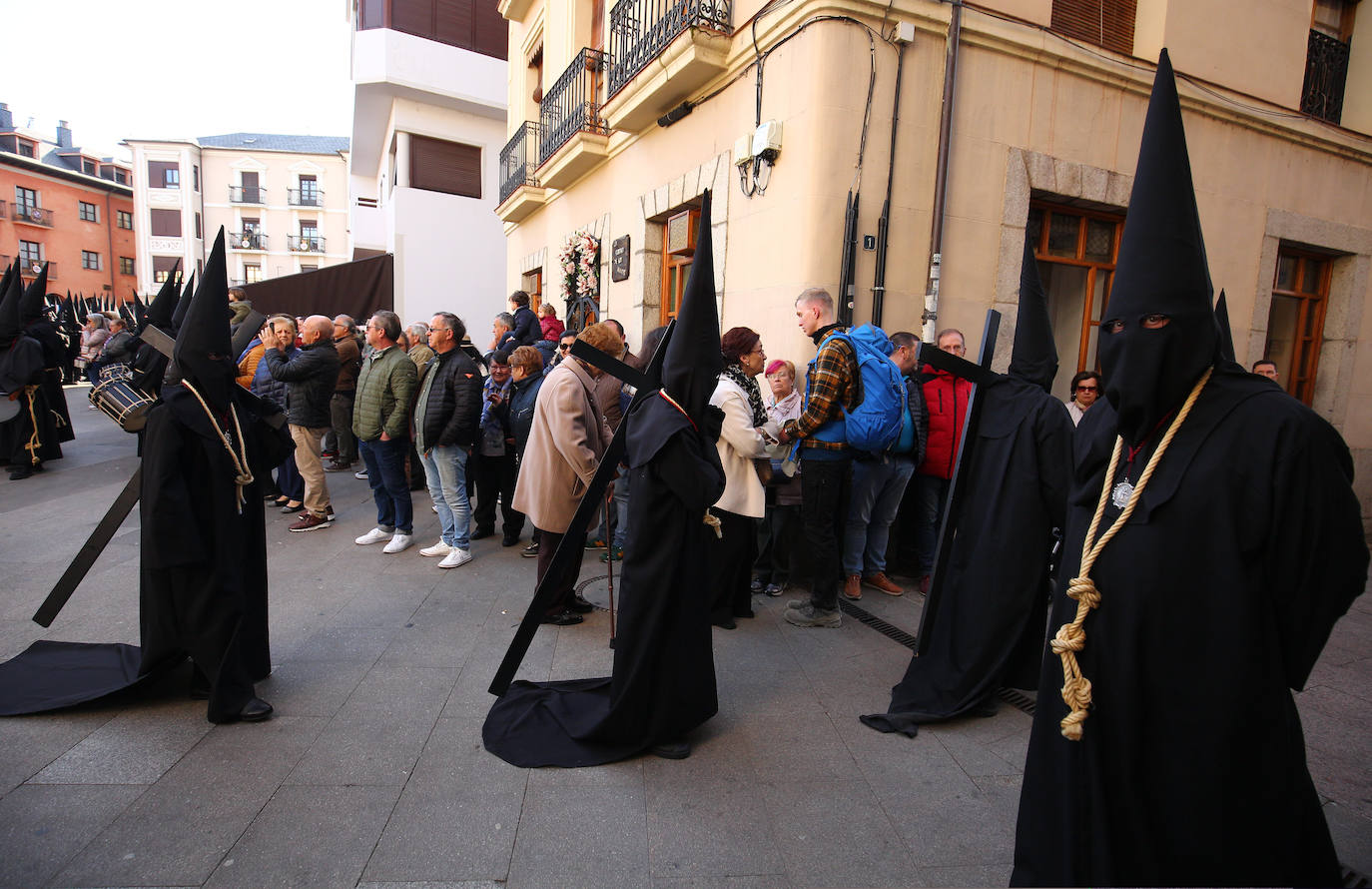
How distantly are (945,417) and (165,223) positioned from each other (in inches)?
2226

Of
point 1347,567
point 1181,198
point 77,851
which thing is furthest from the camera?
point 77,851

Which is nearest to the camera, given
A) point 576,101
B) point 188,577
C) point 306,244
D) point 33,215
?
point 188,577

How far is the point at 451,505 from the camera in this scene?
5.99m

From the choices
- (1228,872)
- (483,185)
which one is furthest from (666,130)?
(483,185)

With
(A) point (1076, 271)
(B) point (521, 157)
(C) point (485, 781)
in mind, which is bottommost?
(C) point (485, 781)

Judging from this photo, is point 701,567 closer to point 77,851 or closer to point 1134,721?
point 1134,721

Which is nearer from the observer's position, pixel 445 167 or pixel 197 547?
pixel 197 547

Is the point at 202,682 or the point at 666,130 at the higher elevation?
the point at 666,130

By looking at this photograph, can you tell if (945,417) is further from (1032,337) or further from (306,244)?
(306,244)

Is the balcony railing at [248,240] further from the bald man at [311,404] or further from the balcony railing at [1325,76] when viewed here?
the balcony railing at [1325,76]

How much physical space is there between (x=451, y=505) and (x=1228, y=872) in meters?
5.42

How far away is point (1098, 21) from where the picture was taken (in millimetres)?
7008

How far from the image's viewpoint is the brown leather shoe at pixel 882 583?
18.2 ft

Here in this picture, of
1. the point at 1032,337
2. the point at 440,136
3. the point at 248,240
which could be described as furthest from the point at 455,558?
the point at 248,240
